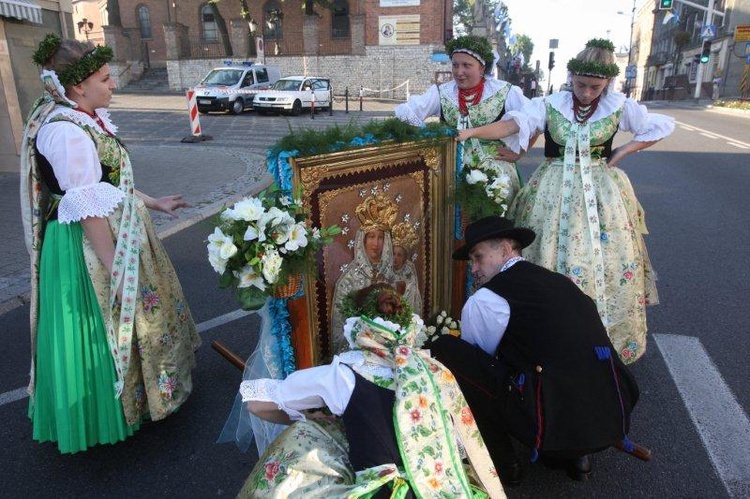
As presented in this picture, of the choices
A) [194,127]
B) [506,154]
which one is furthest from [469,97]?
[194,127]

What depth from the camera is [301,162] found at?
2367 mm

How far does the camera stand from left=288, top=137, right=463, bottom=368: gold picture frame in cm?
254

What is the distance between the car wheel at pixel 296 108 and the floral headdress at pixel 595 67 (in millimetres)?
18514

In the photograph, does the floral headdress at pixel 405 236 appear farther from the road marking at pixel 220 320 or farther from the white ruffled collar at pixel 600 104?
the road marking at pixel 220 320

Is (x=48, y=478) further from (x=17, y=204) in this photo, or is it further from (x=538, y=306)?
(x=17, y=204)

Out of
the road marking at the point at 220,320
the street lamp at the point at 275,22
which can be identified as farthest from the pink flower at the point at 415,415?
the street lamp at the point at 275,22

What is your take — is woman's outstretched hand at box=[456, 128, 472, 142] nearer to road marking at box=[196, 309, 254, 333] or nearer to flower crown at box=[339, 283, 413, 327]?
flower crown at box=[339, 283, 413, 327]

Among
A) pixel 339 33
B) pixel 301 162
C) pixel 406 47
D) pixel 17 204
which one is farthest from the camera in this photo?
pixel 339 33

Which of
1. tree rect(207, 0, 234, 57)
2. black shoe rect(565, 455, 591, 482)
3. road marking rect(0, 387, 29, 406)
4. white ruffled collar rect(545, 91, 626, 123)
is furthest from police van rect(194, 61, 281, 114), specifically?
black shoe rect(565, 455, 591, 482)

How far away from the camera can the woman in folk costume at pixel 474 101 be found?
3475 millimetres

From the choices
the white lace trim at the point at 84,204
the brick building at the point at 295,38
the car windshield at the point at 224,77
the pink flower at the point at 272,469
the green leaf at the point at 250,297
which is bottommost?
the pink flower at the point at 272,469

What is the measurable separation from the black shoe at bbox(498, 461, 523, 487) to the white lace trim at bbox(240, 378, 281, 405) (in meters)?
1.31

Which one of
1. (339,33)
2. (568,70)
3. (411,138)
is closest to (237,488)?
(411,138)

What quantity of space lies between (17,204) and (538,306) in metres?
8.14
